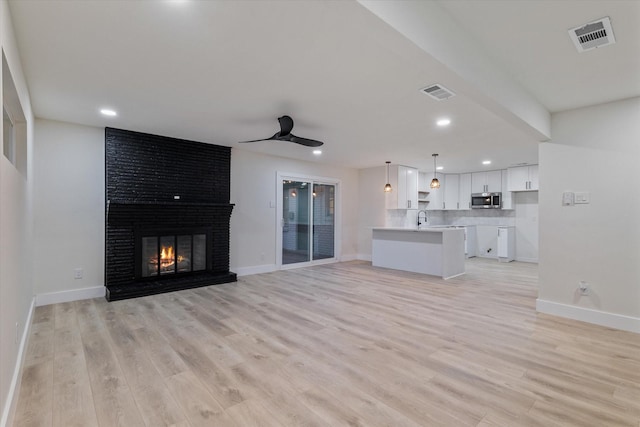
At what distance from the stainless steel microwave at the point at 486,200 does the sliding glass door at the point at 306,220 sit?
429cm

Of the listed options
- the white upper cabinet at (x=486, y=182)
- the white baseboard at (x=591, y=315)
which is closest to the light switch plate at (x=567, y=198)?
the white baseboard at (x=591, y=315)

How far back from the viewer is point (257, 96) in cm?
328

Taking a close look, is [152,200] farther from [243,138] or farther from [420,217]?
[420,217]

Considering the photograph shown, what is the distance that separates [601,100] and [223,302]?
5.28 m

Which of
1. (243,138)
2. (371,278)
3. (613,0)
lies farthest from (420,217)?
(613,0)

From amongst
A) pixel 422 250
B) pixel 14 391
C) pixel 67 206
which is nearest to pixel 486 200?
pixel 422 250

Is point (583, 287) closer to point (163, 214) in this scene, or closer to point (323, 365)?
point (323, 365)

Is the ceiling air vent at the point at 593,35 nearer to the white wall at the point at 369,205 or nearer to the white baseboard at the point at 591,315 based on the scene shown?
the white baseboard at the point at 591,315

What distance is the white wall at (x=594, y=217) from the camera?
330 centimetres

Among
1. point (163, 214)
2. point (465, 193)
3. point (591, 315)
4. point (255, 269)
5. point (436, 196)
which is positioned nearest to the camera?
point (591, 315)

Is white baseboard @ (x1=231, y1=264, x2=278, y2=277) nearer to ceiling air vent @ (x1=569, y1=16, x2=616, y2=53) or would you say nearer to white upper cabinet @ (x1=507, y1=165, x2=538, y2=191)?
ceiling air vent @ (x1=569, y1=16, x2=616, y2=53)

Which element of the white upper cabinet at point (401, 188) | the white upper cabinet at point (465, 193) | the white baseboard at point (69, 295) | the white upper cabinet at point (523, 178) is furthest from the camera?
the white upper cabinet at point (465, 193)

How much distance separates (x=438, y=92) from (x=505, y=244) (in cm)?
648

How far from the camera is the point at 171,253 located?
518cm
